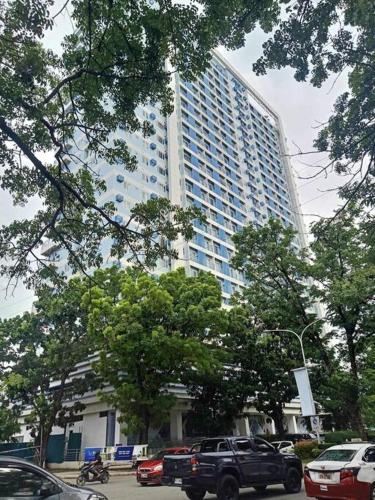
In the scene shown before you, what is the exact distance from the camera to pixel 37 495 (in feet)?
15.1

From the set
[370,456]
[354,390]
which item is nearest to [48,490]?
[370,456]

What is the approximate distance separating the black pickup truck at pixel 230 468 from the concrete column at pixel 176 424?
2100cm

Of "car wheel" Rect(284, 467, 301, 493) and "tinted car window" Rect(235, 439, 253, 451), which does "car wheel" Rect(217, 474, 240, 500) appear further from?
"car wheel" Rect(284, 467, 301, 493)

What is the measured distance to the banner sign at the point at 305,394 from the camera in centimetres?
1877

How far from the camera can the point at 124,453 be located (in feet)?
74.4

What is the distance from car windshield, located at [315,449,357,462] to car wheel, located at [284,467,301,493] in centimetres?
209

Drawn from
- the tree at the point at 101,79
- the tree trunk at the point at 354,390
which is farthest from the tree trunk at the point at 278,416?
the tree at the point at 101,79

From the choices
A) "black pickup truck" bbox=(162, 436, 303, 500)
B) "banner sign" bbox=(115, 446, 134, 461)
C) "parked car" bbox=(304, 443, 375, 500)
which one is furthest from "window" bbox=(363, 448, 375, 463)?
"banner sign" bbox=(115, 446, 134, 461)

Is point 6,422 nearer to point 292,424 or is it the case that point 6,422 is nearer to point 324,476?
point 324,476

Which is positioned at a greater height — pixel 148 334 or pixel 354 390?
pixel 148 334

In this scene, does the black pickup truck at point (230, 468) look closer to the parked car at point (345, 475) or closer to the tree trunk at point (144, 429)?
the parked car at point (345, 475)

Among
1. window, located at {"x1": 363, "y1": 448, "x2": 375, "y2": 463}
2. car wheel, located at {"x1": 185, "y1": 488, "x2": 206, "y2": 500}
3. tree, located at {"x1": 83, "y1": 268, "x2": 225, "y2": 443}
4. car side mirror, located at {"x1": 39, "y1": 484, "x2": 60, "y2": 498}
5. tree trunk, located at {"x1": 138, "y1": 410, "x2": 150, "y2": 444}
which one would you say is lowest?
car wheel, located at {"x1": 185, "y1": 488, "x2": 206, "y2": 500}

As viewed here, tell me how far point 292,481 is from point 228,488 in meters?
2.55

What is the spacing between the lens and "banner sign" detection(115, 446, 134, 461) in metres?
22.4
